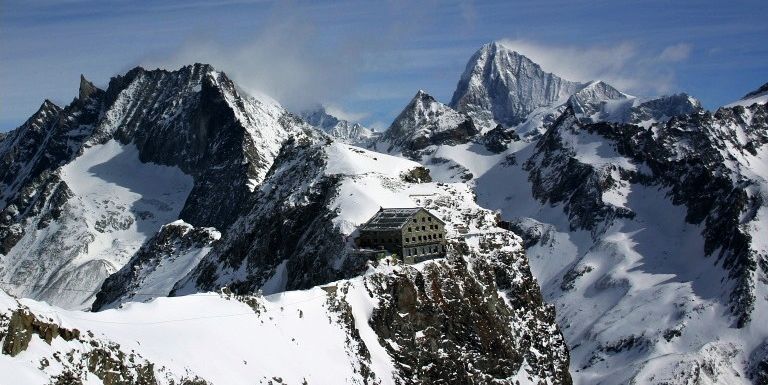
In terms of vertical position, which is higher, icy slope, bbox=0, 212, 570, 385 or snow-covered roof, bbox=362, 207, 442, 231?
snow-covered roof, bbox=362, 207, 442, 231

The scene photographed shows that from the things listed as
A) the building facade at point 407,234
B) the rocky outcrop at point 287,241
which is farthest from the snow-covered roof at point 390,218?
the rocky outcrop at point 287,241

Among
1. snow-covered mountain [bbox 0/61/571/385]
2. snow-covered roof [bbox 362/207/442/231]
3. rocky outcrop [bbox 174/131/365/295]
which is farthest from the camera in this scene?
rocky outcrop [bbox 174/131/365/295]

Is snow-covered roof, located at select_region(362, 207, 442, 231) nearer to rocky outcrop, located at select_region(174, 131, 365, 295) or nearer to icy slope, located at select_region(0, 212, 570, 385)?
rocky outcrop, located at select_region(174, 131, 365, 295)

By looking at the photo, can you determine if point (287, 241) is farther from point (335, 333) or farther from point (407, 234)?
point (335, 333)

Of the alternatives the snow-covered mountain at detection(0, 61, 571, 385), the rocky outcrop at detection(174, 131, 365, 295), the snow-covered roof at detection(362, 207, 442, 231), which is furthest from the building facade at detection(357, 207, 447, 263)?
the rocky outcrop at detection(174, 131, 365, 295)

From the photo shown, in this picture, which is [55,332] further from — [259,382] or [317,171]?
[317,171]

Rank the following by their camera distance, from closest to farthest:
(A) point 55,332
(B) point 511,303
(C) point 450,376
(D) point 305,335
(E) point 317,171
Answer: (A) point 55,332
(D) point 305,335
(C) point 450,376
(B) point 511,303
(E) point 317,171

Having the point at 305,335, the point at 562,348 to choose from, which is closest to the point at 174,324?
the point at 305,335
